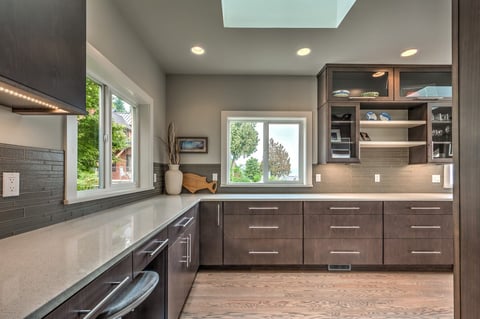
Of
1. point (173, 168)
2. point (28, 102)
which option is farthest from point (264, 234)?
point (28, 102)

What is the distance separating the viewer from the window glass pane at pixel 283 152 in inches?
140

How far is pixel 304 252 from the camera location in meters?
2.88

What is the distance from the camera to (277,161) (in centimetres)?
357

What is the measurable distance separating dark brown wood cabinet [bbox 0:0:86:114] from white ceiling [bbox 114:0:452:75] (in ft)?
3.47

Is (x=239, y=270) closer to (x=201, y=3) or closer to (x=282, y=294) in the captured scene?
(x=282, y=294)

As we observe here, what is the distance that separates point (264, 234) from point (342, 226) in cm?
85

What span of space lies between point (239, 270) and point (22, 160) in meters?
2.32

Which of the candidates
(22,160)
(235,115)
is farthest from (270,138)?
(22,160)

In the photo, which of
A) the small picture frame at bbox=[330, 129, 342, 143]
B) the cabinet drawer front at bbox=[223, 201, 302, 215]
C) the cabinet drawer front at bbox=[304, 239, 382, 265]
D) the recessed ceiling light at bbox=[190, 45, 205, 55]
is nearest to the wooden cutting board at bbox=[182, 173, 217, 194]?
the cabinet drawer front at bbox=[223, 201, 302, 215]

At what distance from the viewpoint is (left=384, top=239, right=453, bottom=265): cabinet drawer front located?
286 centimetres

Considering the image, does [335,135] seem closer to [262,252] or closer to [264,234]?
[264,234]

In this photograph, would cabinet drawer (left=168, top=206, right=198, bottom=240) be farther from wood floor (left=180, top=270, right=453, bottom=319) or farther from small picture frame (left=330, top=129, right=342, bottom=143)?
small picture frame (left=330, top=129, right=342, bottom=143)

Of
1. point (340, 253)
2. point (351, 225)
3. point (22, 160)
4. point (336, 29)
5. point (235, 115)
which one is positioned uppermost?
point (336, 29)

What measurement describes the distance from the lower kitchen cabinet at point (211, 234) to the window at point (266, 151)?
→ 69 centimetres
